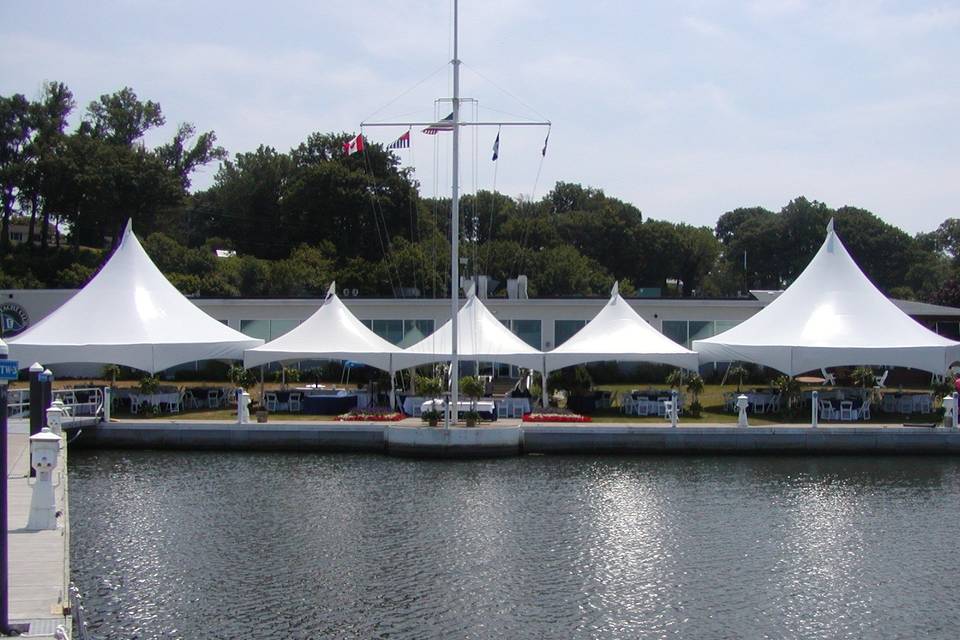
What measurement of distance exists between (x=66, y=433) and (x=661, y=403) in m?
15.1

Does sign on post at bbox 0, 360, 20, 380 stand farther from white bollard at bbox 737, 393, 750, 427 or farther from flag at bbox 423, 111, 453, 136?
white bollard at bbox 737, 393, 750, 427

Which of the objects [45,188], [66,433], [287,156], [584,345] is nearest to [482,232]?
[287,156]

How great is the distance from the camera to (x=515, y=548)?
56.2 ft

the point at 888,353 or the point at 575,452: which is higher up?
the point at 888,353

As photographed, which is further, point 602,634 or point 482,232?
point 482,232

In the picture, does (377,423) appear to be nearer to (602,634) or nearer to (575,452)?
(575,452)

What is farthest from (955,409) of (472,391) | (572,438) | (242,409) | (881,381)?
(242,409)

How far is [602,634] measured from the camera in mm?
13125

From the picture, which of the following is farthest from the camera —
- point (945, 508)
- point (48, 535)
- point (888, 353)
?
point (888, 353)

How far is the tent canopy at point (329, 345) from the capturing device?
96.4 feet

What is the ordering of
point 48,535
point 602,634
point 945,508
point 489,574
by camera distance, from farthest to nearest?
1. point 945,508
2. point 489,574
3. point 48,535
4. point 602,634

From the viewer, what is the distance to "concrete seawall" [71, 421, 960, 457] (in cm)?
2603

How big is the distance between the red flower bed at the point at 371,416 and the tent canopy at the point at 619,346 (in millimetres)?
4222

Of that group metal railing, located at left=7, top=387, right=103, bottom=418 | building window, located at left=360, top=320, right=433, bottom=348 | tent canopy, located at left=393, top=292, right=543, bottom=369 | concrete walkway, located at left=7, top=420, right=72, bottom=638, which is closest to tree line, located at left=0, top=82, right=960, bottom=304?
building window, located at left=360, top=320, right=433, bottom=348
